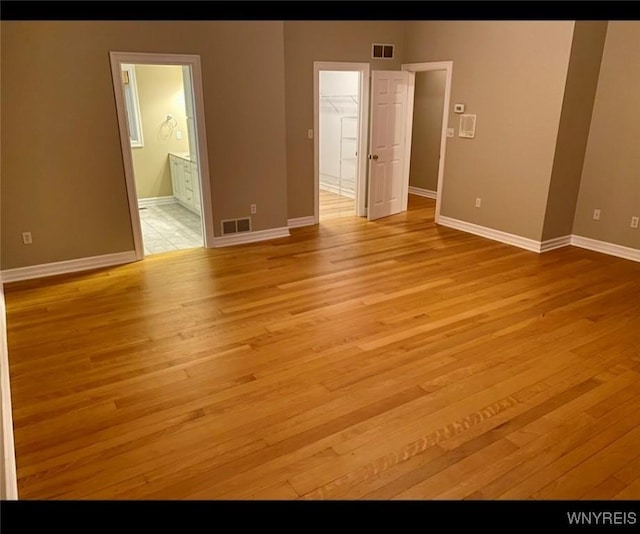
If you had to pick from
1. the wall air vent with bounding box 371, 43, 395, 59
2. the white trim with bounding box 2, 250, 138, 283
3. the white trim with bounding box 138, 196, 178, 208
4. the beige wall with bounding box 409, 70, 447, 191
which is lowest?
the white trim with bounding box 2, 250, 138, 283

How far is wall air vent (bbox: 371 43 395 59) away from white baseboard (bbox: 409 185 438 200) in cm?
265

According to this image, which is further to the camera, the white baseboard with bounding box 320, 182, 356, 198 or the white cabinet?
the white baseboard with bounding box 320, 182, 356, 198

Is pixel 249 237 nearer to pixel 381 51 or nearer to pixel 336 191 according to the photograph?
pixel 381 51

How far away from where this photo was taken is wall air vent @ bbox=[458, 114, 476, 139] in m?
5.60

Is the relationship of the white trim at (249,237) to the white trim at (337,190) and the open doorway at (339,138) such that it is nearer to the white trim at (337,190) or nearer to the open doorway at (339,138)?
the open doorway at (339,138)

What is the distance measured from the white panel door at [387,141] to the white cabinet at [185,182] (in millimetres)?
2644

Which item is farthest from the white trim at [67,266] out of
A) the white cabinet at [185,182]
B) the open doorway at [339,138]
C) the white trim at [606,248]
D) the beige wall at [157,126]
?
the white trim at [606,248]

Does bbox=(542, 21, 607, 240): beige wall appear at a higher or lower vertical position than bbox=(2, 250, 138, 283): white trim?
higher

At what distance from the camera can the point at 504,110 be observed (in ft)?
17.1

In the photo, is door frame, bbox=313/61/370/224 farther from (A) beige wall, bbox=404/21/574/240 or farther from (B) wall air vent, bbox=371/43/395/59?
(A) beige wall, bbox=404/21/574/240

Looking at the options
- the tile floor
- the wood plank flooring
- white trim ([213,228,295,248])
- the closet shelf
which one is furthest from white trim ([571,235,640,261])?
the tile floor

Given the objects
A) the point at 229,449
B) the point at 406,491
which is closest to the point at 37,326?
the point at 229,449

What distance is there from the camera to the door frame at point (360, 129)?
582 centimetres

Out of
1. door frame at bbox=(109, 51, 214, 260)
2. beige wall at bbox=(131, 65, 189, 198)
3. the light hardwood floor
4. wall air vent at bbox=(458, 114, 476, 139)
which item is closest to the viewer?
the light hardwood floor
